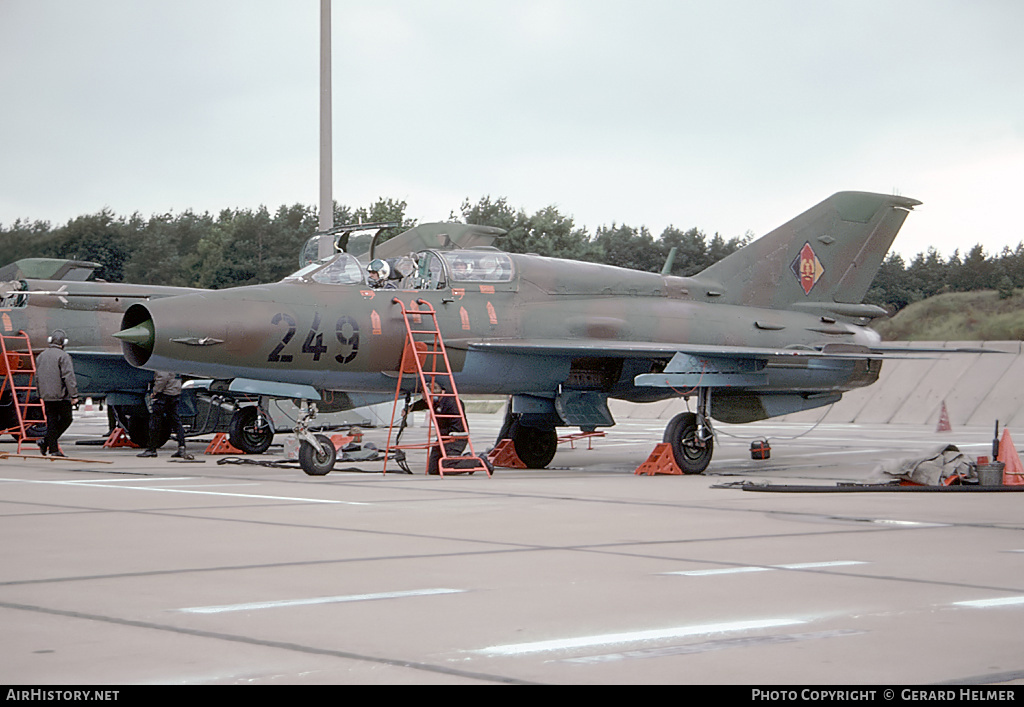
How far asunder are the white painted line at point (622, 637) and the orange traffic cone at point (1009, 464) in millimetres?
7693

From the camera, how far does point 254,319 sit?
12.8 meters

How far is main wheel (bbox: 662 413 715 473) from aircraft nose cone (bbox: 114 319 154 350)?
599 centimetres

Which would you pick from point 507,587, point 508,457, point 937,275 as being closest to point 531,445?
point 508,457

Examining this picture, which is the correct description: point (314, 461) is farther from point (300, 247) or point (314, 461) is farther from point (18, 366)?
point (300, 247)

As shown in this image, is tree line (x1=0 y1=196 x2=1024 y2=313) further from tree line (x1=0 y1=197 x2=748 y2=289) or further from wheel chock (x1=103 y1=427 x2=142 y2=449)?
wheel chock (x1=103 y1=427 x2=142 y2=449)

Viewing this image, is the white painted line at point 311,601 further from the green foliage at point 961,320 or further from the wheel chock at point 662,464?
the green foliage at point 961,320

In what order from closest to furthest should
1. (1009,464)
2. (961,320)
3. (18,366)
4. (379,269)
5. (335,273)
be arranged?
Result: (1009,464), (335,273), (379,269), (18,366), (961,320)

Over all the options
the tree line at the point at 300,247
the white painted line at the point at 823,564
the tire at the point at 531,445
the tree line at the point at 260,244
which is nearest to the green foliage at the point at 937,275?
the tree line at the point at 300,247

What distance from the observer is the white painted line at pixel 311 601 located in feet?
15.8

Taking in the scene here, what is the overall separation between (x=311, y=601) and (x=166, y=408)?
12610 millimetres

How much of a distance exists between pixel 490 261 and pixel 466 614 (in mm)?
10305

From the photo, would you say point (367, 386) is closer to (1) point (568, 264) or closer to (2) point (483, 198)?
(1) point (568, 264)

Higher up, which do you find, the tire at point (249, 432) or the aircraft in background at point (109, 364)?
the aircraft in background at point (109, 364)

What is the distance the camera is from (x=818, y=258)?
17453 mm
